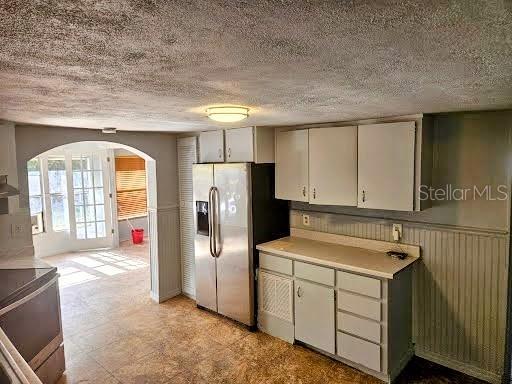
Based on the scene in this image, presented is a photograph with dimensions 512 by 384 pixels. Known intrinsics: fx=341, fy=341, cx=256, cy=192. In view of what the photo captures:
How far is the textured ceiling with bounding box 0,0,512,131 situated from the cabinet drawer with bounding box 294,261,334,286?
5.29ft

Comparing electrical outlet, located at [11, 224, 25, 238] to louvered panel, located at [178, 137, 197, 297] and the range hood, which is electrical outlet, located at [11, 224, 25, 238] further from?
louvered panel, located at [178, 137, 197, 297]

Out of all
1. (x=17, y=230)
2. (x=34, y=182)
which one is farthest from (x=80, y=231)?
(x=17, y=230)

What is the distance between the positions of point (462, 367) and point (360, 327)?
0.94m

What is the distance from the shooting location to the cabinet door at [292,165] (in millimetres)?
3442

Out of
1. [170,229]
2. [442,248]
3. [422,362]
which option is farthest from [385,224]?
[170,229]

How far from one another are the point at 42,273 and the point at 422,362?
3.35 metres

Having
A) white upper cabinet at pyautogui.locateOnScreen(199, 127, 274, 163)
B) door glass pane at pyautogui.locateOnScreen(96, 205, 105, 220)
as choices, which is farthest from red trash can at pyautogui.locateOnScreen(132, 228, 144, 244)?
white upper cabinet at pyautogui.locateOnScreen(199, 127, 274, 163)

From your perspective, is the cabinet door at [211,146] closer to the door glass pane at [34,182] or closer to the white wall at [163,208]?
the white wall at [163,208]

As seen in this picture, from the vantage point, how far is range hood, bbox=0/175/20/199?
2652mm

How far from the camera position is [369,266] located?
282 cm

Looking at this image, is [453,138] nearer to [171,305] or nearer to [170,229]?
[170,229]

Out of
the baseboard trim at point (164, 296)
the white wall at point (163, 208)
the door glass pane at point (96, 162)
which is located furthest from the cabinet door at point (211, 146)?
the door glass pane at point (96, 162)

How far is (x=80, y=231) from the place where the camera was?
703 cm

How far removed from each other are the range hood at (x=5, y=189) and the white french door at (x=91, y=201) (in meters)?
4.23
